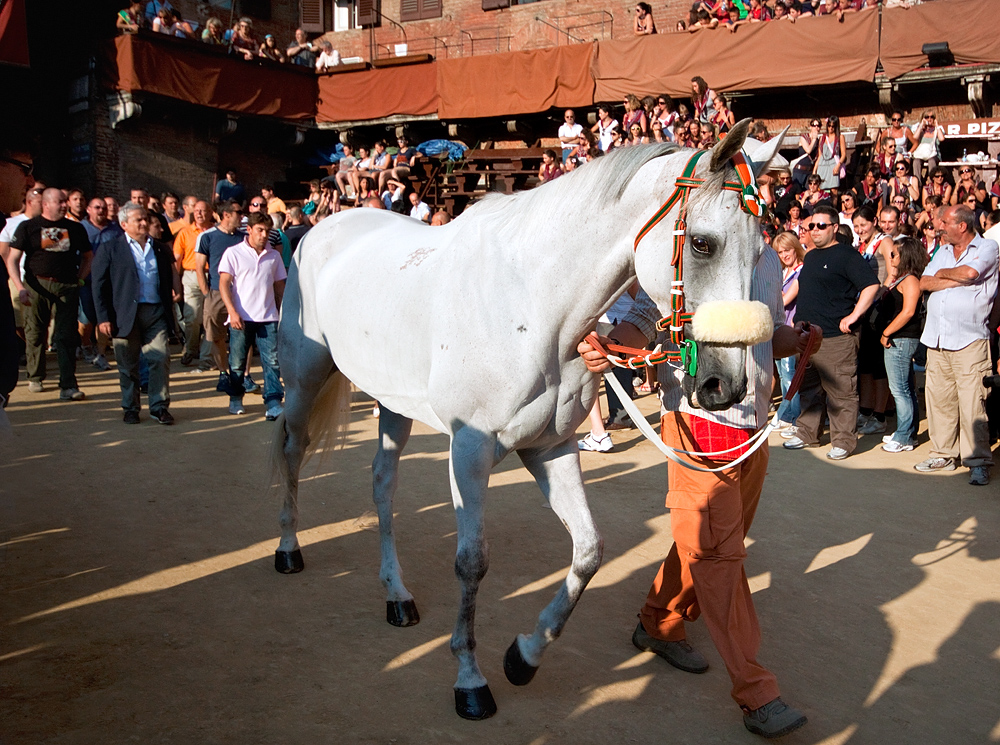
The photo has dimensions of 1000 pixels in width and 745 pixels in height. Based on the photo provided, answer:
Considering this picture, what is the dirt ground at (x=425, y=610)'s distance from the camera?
300 cm

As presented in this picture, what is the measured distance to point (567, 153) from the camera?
55.0 feet

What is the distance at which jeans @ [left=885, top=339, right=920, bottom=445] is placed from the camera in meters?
7.25

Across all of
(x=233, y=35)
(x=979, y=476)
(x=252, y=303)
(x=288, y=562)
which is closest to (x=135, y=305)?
(x=252, y=303)

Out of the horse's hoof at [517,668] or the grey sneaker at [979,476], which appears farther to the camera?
the grey sneaker at [979,476]

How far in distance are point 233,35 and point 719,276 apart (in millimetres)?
22892

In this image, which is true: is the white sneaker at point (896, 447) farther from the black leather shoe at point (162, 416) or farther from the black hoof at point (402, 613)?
the black leather shoe at point (162, 416)

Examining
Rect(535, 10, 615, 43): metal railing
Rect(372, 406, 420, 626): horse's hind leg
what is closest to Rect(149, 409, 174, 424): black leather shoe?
Rect(372, 406, 420, 626): horse's hind leg

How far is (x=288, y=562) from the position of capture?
14.3 feet

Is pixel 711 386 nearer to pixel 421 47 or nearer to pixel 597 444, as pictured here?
pixel 597 444

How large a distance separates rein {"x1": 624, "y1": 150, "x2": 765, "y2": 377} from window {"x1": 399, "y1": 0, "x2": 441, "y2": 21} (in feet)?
78.7

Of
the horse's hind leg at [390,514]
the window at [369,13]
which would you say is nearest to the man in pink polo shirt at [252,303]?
the horse's hind leg at [390,514]

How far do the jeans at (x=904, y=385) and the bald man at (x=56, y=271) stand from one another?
8166 millimetres

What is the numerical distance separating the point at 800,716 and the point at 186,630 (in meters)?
2.59

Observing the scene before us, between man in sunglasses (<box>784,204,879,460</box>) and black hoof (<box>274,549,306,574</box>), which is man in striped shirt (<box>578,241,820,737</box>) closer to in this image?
black hoof (<box>274,549,306,574</box>)
